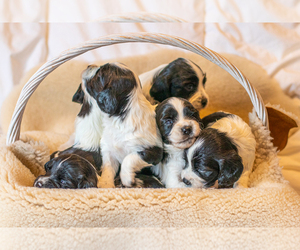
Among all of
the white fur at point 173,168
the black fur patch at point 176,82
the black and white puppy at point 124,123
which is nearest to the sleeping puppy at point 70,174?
the black and white puppy at point 124,123

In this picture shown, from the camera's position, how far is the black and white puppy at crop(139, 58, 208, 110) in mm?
1510

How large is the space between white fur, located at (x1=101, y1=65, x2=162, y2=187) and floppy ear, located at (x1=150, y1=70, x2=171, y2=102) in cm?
20

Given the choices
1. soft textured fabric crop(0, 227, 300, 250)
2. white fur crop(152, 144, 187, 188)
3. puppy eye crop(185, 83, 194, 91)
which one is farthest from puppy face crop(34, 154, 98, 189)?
puppy eye crop(185, 83, 194, 91)

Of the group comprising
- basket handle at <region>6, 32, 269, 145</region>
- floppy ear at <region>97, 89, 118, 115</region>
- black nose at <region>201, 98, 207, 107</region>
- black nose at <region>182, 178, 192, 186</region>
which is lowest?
black nose at <region>182, 178, 192, 186</region>

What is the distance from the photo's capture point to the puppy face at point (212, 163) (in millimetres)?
1253

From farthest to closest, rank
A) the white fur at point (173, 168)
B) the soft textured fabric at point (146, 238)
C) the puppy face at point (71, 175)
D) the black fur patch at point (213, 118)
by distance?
1. the black fur patch at point (213, 118)
2. the white fur at point (173, 168)
3. the puppy face at point (71, 175)
4. the soft textured fabric at point (146, 238)

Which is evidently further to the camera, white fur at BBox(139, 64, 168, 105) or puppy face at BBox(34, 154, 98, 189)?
white fur at BBox(139, 64, 168, 105)

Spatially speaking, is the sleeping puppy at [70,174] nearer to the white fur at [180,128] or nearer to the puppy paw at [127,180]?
the puppy paw at [127,180]

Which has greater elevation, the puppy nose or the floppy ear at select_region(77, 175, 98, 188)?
the floppy ear at select_region(77, 175, 98, 188)

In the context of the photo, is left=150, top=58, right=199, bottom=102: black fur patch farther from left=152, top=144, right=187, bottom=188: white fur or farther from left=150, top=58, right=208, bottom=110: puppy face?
left=152, top=144, right=187, bottom=188: white fur

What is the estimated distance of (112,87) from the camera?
1.29m

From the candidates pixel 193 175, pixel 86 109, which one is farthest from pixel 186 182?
pixel 86 109

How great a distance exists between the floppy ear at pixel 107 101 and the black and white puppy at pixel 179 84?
321 mm

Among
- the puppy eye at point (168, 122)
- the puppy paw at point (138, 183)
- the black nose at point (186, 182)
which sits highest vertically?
the puppy eye at point (168, 122)
